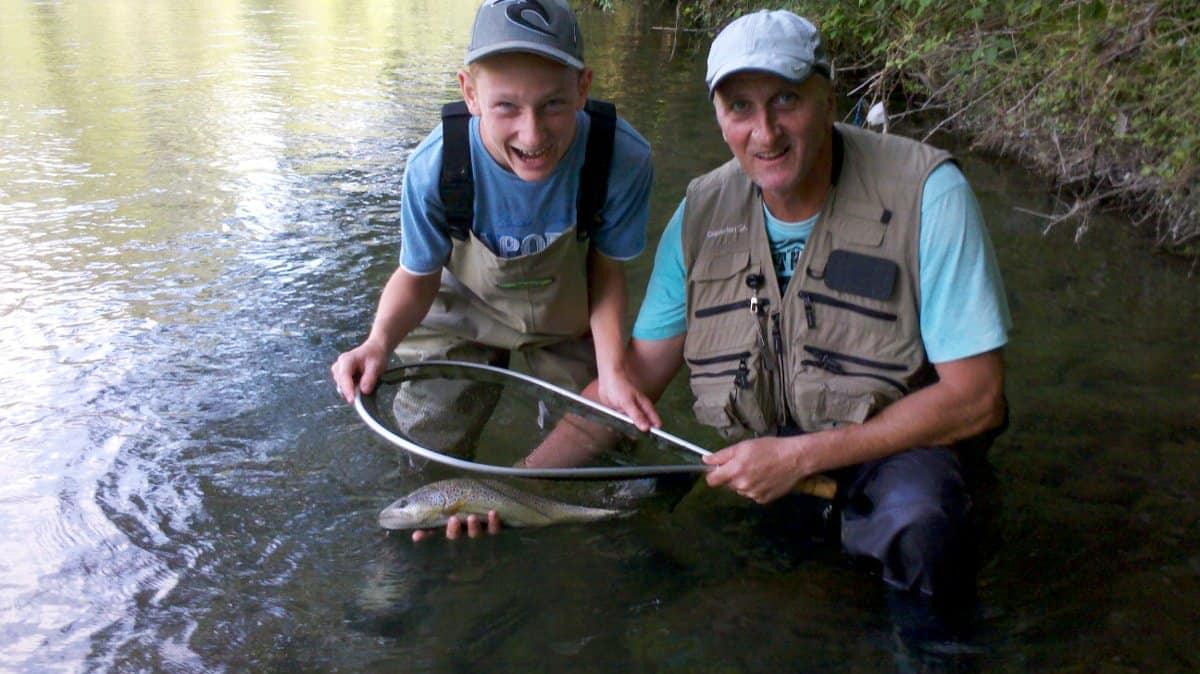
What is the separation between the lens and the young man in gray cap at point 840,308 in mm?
2902

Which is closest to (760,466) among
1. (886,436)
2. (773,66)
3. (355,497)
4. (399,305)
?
(886,436)

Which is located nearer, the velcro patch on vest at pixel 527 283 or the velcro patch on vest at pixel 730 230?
the velcro patch on vest at pixel 730 230

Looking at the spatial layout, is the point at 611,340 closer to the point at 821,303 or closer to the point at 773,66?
the point at 821,303

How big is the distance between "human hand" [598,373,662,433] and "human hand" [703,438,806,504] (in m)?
0.32

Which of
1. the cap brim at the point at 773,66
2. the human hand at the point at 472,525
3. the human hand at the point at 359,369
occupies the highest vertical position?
the cap brim at the point at 773,66

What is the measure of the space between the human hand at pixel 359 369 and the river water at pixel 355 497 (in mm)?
545

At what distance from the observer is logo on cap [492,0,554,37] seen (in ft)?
9.71

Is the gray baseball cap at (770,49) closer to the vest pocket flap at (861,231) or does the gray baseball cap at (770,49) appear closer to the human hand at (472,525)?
the vest pocket flap at (861,231)

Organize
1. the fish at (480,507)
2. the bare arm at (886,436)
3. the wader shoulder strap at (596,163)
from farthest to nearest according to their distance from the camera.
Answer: the wader shoulder strap at (596,163)
the fish at (480,507)
the bare arm at (886,436)

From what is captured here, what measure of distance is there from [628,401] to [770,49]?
1.14m

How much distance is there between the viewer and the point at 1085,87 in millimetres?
6566

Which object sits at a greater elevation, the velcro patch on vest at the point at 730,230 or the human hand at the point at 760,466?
the velcro patch on vest at the point at 730,230

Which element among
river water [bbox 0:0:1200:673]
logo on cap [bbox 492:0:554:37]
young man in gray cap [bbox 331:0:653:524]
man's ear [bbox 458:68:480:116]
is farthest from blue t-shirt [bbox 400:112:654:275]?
river water [bbox 0:0:1200:673]

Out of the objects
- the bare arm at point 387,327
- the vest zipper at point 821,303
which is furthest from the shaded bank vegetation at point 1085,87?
the bare arm at point 387,327
